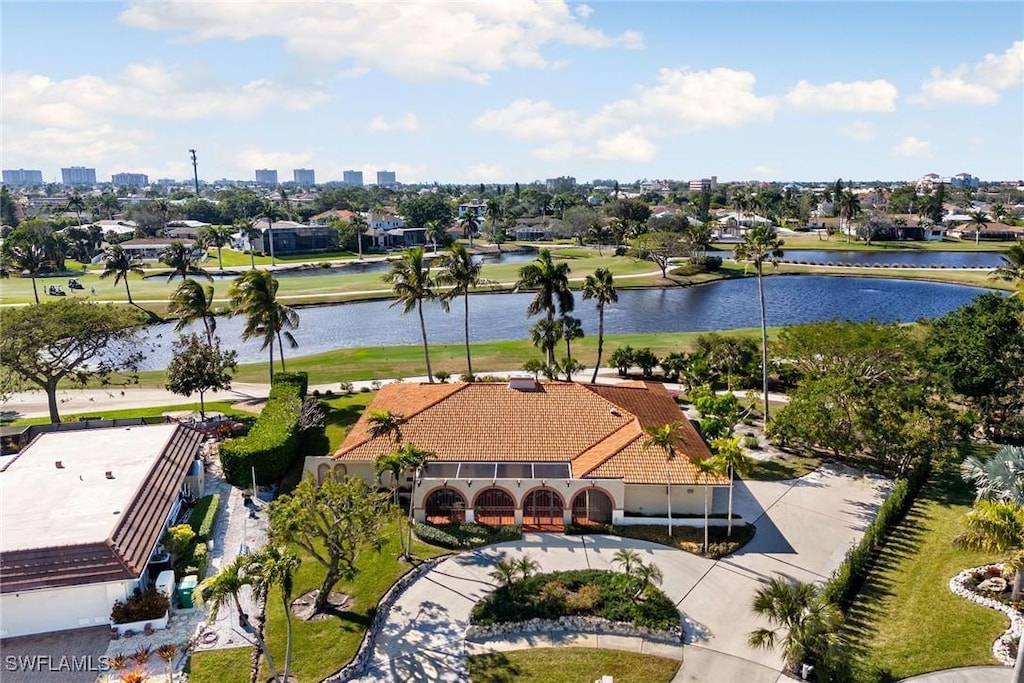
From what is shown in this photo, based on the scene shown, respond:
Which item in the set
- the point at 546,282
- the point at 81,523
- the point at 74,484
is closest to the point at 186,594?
the point at 81,523

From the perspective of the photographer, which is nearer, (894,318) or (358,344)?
(358,344)

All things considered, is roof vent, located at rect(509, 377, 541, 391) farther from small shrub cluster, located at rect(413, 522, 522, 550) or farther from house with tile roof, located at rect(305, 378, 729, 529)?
small shrub cluster, located at rect(413, 522, 522, 550)

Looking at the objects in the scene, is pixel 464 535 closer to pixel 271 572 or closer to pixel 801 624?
pixel 271 572

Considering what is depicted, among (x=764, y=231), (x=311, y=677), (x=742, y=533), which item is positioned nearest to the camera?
(x=311, y=677)

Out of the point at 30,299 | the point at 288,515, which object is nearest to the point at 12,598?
the point at 288,515

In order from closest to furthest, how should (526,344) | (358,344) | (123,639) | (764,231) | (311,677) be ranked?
(311,677) → (123,639) → (764,231) → (526,344) → (358,344)

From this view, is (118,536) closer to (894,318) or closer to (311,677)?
(311,677)
